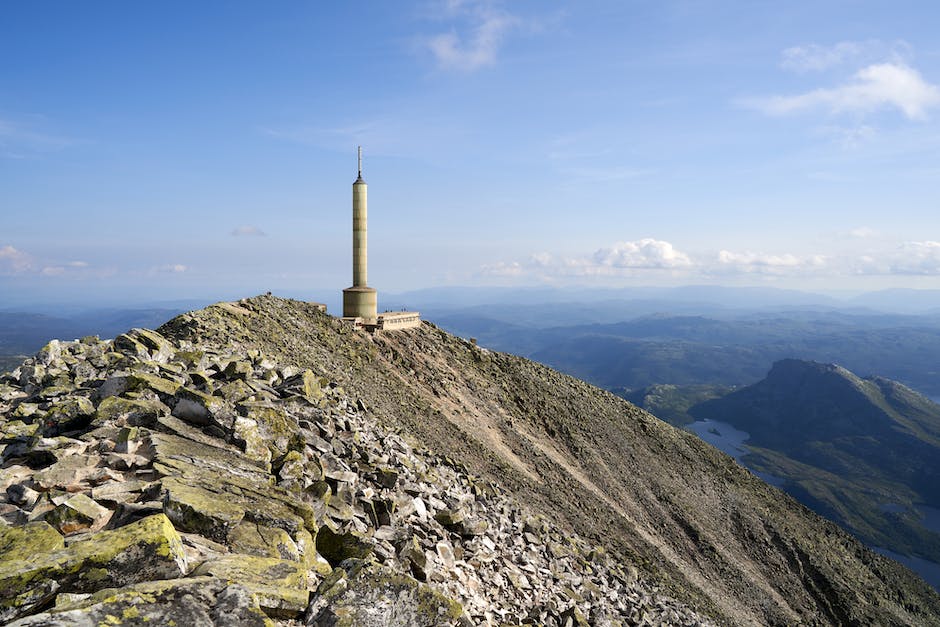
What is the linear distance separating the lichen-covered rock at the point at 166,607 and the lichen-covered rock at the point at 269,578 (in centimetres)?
26

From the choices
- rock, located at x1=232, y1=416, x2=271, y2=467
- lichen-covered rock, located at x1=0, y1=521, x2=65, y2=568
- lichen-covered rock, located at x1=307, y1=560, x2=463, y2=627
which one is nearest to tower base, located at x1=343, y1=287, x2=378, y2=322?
rock, located at x1=232, y1=416, x2=271, y2=467

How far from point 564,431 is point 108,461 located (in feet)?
151

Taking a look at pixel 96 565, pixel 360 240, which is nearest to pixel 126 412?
pixel 96 565

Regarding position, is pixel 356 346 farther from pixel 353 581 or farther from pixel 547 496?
pixel 353 581

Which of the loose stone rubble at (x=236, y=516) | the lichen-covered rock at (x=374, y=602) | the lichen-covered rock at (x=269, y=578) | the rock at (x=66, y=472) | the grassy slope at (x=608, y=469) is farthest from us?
the grassy slope at (x=608, y=469)

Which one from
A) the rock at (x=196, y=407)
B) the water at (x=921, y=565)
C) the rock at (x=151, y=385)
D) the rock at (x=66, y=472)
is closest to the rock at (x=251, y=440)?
the rock at (x=196, y=407)

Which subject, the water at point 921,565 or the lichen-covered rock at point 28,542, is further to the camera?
the water at point 921,565

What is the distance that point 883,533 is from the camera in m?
182

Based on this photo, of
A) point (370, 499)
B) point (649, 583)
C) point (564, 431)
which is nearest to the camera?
point (370, 499)

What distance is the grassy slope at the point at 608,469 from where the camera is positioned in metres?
38.6

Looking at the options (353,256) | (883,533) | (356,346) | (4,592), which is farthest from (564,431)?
(883,533)

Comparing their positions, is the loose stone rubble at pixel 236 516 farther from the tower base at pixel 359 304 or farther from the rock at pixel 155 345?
the tower base at pixel 359 304

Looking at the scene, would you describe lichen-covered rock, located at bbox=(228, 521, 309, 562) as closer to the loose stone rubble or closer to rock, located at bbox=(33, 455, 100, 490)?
the loose stone rubble

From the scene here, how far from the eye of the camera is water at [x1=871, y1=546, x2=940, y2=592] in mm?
152500
